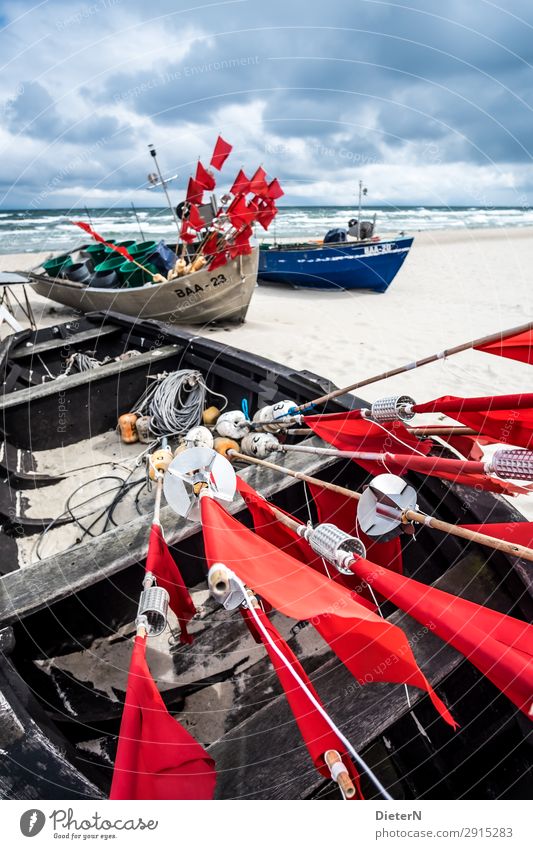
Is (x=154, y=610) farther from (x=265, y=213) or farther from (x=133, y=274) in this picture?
(x=133, y=274)

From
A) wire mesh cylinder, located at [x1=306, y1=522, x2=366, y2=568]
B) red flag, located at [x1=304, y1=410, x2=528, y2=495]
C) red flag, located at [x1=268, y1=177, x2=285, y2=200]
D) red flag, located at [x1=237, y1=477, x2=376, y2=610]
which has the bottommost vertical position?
red flag, located at [x1=237, y1=477, x2=376, y2=610]

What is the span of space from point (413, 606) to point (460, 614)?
0.50ft

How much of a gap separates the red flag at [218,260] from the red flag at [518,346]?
6.46 m

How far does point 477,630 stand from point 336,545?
0.52m

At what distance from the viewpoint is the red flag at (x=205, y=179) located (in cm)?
792

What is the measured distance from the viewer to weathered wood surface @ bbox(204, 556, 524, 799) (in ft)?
5.06

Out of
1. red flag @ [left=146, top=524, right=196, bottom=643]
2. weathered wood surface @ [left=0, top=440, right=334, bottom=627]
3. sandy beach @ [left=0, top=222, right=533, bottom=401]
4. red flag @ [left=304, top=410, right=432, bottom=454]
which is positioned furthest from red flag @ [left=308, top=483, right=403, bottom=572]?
sandy beach @ [left=0, top=222, right=533, bottom=401]

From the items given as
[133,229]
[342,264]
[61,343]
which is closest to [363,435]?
[61,343]

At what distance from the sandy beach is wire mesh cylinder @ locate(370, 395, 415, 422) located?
376 cm

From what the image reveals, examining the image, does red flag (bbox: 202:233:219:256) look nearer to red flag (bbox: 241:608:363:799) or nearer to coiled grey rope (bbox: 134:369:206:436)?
coiled grey rope (bbox: 134:369:206:436)

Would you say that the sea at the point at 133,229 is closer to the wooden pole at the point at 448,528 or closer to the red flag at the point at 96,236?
the red flag at the point at 96,236

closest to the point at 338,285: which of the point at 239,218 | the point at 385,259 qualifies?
the point at 385,259

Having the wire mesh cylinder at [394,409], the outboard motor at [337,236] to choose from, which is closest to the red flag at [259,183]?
the wire mesh cylinder at [394,409]

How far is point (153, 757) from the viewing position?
1.39m
